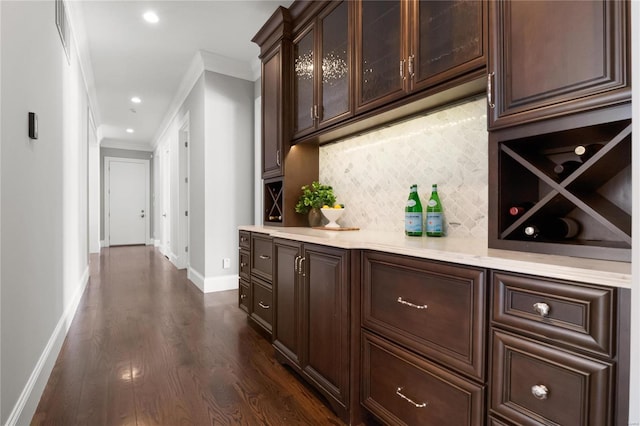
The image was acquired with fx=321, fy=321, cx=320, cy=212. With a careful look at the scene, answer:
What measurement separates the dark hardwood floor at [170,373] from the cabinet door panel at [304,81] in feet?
5.88

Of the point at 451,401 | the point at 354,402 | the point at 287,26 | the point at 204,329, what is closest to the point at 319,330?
the point at 354,402

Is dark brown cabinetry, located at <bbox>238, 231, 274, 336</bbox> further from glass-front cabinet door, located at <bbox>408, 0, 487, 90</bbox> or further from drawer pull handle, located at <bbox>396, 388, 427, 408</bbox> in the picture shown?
glass-front cabinet door, located at <bbox>408, 0, 487, 90</bbox>

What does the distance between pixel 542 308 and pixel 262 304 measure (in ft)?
6.75

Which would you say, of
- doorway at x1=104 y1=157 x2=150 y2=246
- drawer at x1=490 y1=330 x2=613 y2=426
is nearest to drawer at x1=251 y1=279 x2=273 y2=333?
drawer at x1=490 y1=330 x2=613 y2=426

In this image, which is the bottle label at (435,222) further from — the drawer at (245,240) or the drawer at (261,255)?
the drawer at (245,240)

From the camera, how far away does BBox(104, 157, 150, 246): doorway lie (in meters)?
8.66

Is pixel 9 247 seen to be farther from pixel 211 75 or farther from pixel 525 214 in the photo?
pixel 211 75

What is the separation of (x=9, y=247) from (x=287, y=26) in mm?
2409

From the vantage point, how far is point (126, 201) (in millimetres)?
8867

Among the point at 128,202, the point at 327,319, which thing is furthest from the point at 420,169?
the point at 128,202

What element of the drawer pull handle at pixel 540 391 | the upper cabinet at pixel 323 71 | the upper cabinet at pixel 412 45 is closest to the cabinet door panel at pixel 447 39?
the upper cabinet at pixel 412 45

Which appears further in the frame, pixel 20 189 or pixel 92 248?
pixel 92 248

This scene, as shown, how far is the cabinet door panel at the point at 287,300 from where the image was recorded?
1941mm

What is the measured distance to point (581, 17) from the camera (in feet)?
3.19
